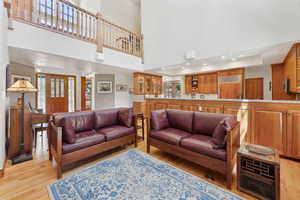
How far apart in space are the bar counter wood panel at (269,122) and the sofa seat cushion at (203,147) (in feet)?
4.78

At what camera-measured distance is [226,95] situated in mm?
5602

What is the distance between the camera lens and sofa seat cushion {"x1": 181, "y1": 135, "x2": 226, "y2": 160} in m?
1.81

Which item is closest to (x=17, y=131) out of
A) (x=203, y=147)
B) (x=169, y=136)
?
(x=169, y=136)

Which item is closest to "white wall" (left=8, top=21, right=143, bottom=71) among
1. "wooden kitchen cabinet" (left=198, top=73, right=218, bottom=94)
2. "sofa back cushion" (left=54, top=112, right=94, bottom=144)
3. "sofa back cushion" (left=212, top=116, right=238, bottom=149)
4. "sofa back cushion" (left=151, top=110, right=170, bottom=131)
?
"sofa back cushion" (left=54, top=112, right=94, bottom=144)

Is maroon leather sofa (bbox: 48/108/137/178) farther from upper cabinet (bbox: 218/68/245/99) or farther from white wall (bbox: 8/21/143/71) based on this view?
upper cabinet (bbox: 218/68/245/99)

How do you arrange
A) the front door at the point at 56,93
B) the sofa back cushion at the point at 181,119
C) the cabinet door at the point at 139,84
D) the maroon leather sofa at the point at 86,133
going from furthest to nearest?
the cabinet door at the point at 139,84
the front door at the point at 56,93
the sofa back cushion at the point at 181,119
the maroon leather sofa at the point at 86,133

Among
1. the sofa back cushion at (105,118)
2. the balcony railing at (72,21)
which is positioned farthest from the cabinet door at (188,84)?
the sofa back cushion at (105,118)

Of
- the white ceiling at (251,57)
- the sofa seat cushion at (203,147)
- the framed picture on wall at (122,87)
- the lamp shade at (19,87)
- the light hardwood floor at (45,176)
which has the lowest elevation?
the light hardwood floor at (45,176)

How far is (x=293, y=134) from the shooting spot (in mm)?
2416

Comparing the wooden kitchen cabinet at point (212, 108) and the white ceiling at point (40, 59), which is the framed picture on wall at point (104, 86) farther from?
the wooden kitchen cabinet at point (212, 108)

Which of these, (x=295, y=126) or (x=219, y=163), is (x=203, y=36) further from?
(x=219, y=163)

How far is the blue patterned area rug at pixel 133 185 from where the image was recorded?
1548 mm

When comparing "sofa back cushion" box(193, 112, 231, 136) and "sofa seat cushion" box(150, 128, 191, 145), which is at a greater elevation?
"sofa back cushion" box(193, 112, 231, 136)

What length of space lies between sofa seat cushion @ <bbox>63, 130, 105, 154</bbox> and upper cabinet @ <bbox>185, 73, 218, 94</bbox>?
205 inches
